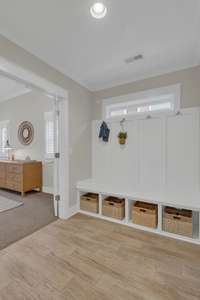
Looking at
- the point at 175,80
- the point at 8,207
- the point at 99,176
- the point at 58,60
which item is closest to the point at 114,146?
the point at 99,176

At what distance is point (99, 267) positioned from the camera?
165cm

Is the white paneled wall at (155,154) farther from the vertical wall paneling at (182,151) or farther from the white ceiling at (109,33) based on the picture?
the white ceiling at (109,33)

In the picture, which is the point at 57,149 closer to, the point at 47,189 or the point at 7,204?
the point at 7,204

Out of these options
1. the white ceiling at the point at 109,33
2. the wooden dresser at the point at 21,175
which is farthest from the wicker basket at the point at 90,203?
the white ceiling at the point at 109,33

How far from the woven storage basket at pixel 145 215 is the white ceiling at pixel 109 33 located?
2.33 meters

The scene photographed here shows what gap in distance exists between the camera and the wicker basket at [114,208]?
103 inches

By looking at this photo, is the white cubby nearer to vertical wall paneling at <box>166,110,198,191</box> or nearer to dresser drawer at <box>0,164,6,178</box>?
vertical wall paneling at <box>166,110,198,191</box>

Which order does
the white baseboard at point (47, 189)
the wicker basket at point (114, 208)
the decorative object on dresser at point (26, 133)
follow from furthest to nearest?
the decorative object on dresser at point (26, 133) → the white baseboard at point (47, 189) → the wicker basket at point (114, 208)

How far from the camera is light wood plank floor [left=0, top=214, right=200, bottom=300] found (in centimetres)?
136

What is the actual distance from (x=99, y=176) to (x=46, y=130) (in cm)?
206

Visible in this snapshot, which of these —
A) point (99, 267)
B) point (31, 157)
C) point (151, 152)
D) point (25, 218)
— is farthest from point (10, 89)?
point (99, 267)

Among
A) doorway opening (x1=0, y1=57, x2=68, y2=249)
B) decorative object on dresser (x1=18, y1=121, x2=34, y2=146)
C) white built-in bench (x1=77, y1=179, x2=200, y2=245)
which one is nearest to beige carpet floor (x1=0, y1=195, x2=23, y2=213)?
doorway opening (x1=0, y1=57, x2=68, y2=249)

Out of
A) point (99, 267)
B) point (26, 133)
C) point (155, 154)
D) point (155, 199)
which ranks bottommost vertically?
point (99, 267)

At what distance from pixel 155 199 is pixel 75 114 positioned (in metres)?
2.03
